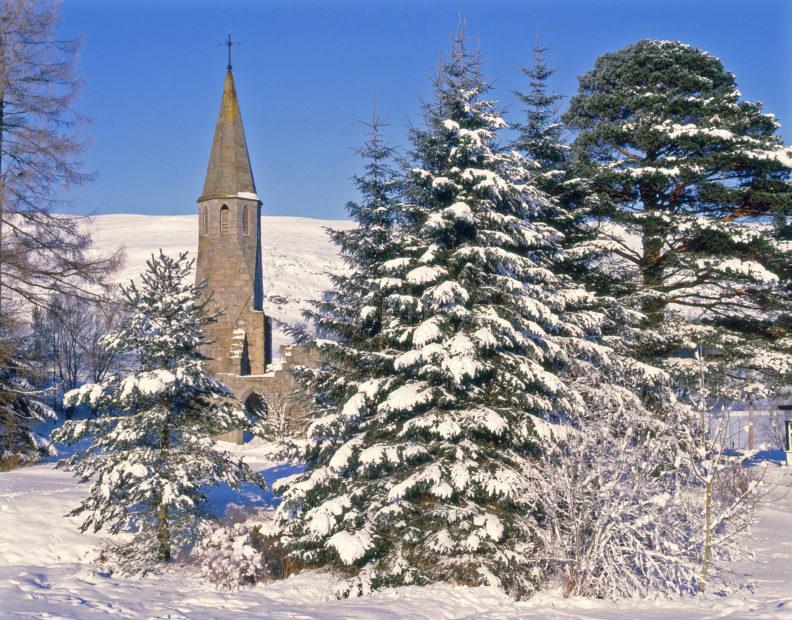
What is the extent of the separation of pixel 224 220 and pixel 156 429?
69.1 ft

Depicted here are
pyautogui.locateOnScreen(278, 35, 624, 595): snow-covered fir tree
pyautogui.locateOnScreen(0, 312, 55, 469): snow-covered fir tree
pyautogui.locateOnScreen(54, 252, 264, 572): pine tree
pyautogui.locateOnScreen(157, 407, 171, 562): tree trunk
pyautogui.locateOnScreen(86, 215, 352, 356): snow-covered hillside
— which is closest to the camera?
pyautogui.locateOnScreen(278, 35, 624, 595): snow-covered fir tree

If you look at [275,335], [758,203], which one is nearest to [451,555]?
[758,203]

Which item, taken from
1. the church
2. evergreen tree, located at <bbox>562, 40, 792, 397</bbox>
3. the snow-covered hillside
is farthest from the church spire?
the snow-covered hillside

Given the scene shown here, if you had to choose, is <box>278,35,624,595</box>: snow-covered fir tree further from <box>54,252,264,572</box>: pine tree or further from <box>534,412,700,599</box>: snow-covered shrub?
<box>54,252,264,572</box>: pine tree

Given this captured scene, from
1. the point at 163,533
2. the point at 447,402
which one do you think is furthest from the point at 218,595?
the point at 447,402

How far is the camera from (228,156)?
3347 centimetres

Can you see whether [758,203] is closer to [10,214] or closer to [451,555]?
[451,555]

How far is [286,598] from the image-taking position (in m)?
12.3

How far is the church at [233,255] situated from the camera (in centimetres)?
3350

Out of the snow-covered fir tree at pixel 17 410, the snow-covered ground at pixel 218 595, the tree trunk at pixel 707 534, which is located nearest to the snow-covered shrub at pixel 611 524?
the tree trunk at pixel 707 534

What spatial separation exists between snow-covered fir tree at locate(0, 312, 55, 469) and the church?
1321 centimetres

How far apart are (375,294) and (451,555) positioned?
4685 millimetres

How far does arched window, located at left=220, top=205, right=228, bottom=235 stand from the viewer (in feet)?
111

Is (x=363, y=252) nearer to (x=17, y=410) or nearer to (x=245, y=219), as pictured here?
(x=17, y=410)
